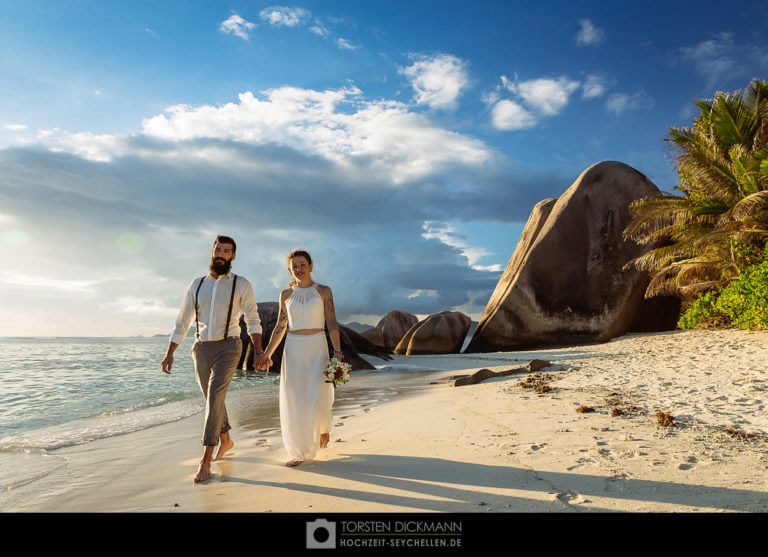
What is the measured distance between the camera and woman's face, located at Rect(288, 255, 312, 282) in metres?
5.43

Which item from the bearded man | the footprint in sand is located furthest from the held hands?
the footprint in sand

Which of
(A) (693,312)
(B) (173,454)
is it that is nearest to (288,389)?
(B) (173,454)

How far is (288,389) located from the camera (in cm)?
527

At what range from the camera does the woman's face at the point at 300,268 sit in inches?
214

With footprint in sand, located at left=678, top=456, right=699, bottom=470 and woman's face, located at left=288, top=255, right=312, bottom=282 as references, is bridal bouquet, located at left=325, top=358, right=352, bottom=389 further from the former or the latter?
footprint in sand, located at left=678, top=456, right=699, bottom=470

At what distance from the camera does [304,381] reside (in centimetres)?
529

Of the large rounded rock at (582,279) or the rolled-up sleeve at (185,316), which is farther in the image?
the large rounded rock at (582,279)
